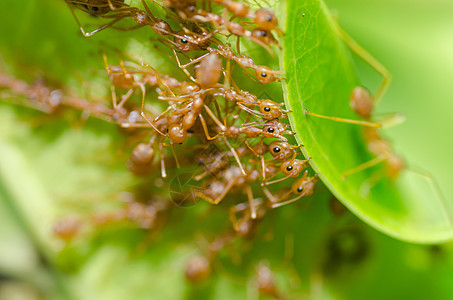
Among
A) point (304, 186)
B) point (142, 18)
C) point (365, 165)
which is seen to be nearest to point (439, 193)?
point (365, 165)

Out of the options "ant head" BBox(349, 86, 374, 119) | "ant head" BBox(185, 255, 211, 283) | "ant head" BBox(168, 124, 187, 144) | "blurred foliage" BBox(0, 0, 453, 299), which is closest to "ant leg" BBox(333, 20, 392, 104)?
"blurred foliage" BBox(0, 0, 453, 299)

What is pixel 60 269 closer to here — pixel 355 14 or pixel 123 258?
pixel 123 258

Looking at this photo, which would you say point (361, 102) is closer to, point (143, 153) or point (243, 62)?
point (243, 62)

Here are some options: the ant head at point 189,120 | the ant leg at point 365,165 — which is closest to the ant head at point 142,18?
the ant head at point 189,120

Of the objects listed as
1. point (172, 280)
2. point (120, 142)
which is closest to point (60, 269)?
point (172, 280)

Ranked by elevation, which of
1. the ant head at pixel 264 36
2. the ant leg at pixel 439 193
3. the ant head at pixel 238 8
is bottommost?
the ant leg at pixel 439 193

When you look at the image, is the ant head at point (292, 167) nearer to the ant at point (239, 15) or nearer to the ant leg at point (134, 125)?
the ant at point (239, 15)

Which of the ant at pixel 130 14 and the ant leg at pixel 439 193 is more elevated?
the ant at pixel 130 14
